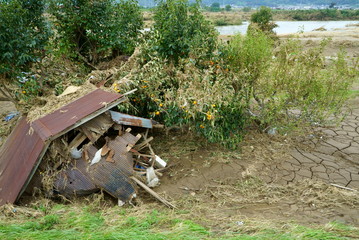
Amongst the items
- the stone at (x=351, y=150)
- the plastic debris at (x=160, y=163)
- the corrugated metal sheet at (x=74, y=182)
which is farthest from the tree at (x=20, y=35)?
the stone at (x=351, y=150)

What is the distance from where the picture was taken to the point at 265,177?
4.60 metres

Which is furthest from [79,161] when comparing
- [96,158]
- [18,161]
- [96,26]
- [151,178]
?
[96,26]

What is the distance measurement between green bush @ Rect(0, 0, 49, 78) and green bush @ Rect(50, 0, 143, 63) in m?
0.98

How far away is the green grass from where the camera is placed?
289 centimetres

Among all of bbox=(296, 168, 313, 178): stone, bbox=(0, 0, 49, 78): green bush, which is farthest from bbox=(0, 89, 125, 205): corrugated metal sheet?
bbox=(296, 168, 313, 178): stone

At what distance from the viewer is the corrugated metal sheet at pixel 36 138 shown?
3.74 m

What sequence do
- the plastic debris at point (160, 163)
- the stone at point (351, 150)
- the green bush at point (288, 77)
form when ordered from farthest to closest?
the stone at point (351, 150)
the green bush at point (288, 77)
the plastic debris at point (160, 163)

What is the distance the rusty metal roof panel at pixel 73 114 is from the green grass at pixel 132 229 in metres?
1.05

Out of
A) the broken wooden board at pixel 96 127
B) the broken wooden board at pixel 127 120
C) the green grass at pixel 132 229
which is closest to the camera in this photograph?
the green grass at pixel 132 229

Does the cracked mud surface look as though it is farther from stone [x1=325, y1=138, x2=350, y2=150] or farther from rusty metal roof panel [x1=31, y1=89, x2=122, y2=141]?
rusty metal roof panel [x1=31, y1=89, x2=122, y2=141]

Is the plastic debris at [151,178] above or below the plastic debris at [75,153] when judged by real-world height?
below

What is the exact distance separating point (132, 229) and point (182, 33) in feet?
12.3

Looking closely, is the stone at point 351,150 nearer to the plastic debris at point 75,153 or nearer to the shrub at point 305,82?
the shrub at point 305,82

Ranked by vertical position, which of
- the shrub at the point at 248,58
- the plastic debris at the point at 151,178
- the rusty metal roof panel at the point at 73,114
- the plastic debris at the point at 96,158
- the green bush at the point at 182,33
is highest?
the green bush at the point at 182,33
